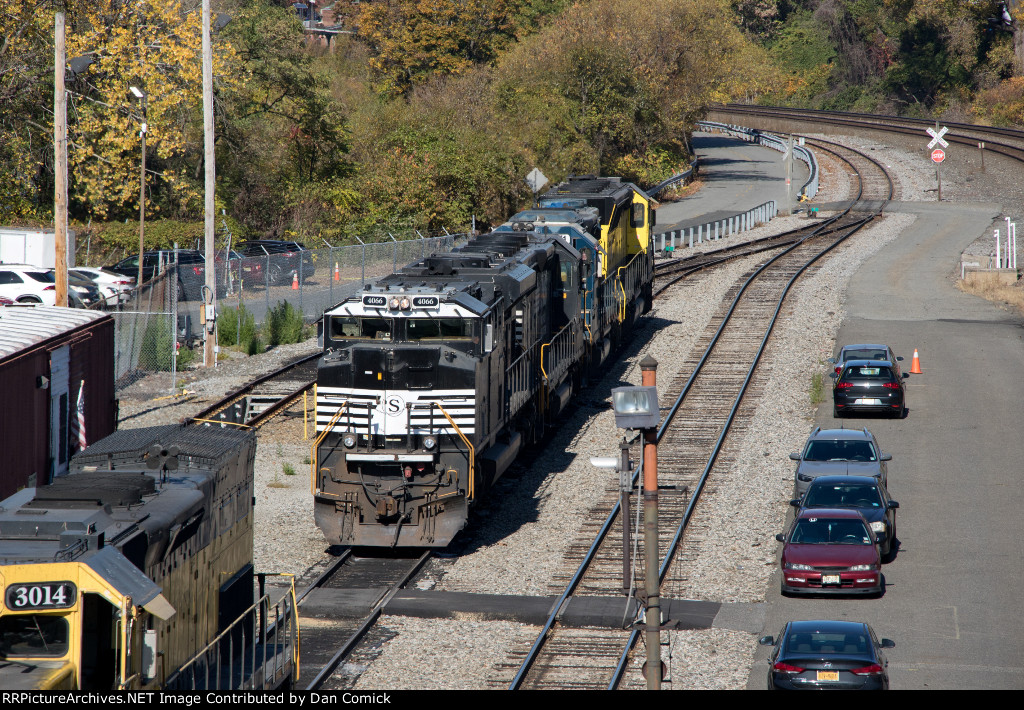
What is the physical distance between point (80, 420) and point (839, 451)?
1473 cm

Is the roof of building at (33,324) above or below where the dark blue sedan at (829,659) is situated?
above

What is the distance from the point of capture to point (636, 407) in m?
13.1

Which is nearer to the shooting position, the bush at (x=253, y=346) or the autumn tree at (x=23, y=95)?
the bush at (x=253, y=346)

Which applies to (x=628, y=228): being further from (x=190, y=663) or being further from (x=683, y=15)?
(x=683, y=15)

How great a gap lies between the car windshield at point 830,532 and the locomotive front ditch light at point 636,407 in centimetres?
765

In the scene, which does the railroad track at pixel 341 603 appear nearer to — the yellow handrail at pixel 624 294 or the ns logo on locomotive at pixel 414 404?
the ns logo on locomotive at pixel 414 404

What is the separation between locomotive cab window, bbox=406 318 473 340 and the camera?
67.9 feet

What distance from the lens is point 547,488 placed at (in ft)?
82.8

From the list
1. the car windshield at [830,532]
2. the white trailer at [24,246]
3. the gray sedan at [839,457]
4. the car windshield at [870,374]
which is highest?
the white trailer at [24,246]

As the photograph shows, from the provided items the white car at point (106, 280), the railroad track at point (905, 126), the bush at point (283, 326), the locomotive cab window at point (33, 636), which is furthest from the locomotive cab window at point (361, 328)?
the railroad track at point (905, 126)

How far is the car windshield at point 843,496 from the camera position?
70.9ft

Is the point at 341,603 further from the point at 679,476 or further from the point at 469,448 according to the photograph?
the point at 679,476

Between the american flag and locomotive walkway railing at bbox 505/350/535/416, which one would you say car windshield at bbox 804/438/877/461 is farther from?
the american flag

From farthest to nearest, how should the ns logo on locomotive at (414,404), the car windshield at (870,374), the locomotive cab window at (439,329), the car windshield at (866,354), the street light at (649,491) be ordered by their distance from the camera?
the car windshield at (866,354)
the car windshield at (870,374)
the locomotive cab window at (439,329)
the ns logo on locomotive at (414,404)
the street light at (649,491)
